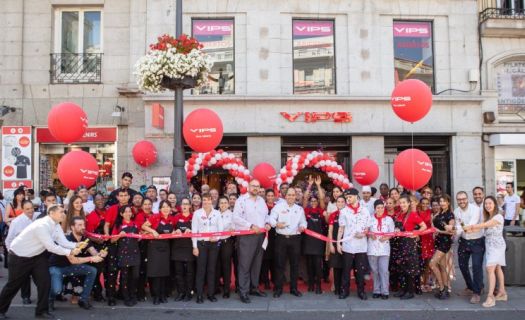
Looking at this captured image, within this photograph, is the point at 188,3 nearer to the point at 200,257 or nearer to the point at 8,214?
the point at 8,214

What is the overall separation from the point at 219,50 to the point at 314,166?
5.11m

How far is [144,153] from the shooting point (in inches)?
543

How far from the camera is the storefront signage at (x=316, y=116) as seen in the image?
1480 cm

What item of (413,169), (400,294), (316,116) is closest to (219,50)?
(316,116)

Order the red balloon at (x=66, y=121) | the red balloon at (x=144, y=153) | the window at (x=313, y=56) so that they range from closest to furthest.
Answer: the red balloon at (x=66, y=121)
the red balloon at (x=144, y=153)
the window at (x=313, y=56)

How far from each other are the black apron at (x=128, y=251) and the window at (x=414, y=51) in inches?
435

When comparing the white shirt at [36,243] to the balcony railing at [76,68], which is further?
the balcony railing at [76,68]

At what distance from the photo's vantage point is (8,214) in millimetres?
9977

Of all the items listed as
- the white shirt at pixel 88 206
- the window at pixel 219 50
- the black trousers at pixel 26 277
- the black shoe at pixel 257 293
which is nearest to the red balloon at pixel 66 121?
the white shirt at pixel 88 206

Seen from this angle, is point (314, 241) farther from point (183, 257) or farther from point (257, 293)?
point (183, 257)

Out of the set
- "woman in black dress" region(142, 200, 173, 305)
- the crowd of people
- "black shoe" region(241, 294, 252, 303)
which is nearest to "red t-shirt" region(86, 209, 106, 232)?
the crowd of people

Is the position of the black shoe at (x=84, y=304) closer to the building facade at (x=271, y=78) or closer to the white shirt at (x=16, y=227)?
the white shirt at (x=16, y=227)

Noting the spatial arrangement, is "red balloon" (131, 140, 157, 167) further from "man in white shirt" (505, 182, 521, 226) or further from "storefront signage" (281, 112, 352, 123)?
"man in white shirt" (505, 182, 521, 226)

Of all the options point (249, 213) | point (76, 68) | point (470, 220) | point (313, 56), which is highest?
point (313, 56)
